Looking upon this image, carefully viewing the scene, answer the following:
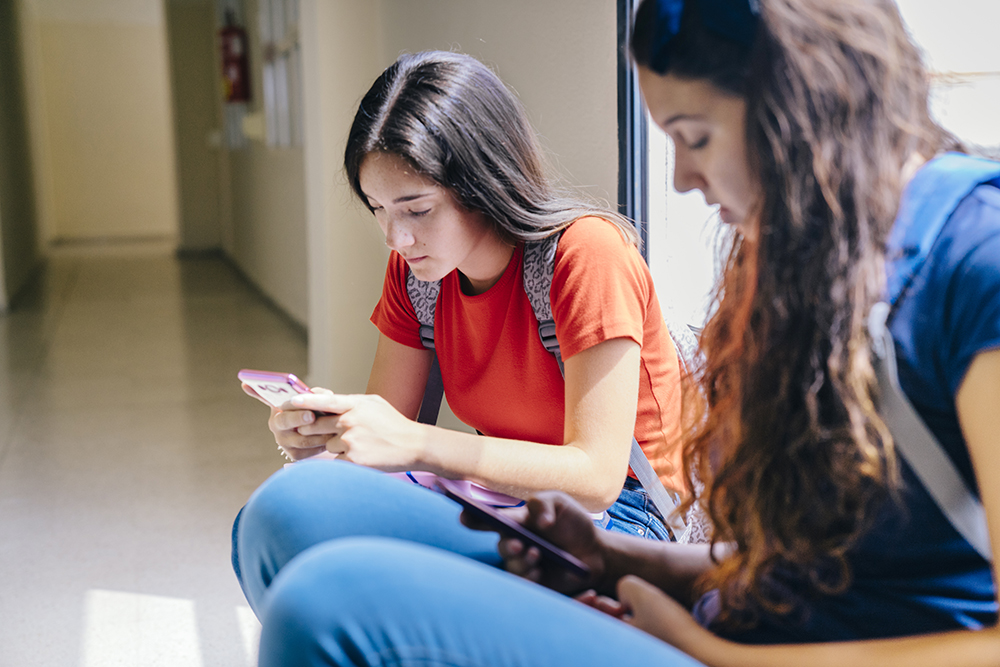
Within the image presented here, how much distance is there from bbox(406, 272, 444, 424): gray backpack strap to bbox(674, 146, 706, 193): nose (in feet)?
2.22

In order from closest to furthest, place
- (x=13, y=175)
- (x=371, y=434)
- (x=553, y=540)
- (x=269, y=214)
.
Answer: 1. (x=553, y=540)
2. (x=371, y=434)
3. (x=269, y=214)
4. (x=13, y=175)

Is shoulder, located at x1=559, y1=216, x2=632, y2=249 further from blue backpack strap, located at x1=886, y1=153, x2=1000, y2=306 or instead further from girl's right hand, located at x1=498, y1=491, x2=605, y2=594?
blue backpack strap, located at x1=886, y1=153, x2=1000, y2=306

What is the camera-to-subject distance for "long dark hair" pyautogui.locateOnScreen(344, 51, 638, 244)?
1.22 metres

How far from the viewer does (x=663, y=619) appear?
0.80m

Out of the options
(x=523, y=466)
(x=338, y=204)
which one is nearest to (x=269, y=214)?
(x=338, y=204)

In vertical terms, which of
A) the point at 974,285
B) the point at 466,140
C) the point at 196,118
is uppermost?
the point at 196,118

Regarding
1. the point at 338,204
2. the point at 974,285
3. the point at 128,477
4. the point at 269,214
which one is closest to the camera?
the point at 974,285

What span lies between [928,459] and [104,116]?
11797 mm

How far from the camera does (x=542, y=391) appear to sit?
131 cm

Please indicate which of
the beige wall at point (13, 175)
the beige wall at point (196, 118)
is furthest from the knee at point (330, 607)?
the beige wall at point (196, 118)

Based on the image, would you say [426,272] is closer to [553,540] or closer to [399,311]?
[399,311]

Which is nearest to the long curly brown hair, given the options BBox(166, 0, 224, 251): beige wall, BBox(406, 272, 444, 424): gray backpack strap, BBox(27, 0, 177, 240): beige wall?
BBox(406, 272, 444, 424): gray backpack strap

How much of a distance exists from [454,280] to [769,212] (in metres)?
0.76

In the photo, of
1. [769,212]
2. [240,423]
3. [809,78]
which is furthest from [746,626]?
[240,423]
